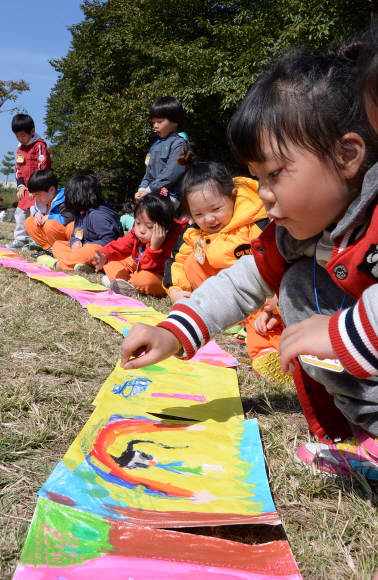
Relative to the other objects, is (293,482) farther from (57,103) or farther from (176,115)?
(57,103)

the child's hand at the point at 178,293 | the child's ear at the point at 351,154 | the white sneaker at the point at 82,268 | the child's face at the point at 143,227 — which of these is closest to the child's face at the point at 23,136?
the white sneaker at the point at 82,268

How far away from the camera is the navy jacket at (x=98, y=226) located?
4.42m

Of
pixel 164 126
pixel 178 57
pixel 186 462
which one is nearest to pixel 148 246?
pixel 164 126

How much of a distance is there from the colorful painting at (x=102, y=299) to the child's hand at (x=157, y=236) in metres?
0.49

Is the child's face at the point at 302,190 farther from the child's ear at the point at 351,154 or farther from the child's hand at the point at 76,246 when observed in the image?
the child's hand at the point at 76,246

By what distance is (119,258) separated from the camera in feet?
12.3

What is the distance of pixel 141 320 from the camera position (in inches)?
94.1

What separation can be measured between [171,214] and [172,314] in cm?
221

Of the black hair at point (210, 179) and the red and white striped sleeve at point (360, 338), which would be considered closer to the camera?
the red and white striped sleeve at point (360, 338)

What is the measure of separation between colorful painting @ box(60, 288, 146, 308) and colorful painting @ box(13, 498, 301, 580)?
1.85 m

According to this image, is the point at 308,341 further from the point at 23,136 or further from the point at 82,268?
the point at 23,136

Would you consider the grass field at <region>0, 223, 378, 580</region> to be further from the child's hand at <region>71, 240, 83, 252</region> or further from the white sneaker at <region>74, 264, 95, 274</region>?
the child's hand at <region>71, 240, 83, 252</region>

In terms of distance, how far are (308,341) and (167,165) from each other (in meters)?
3.33

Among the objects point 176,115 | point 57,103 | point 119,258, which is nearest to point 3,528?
point 119,258
